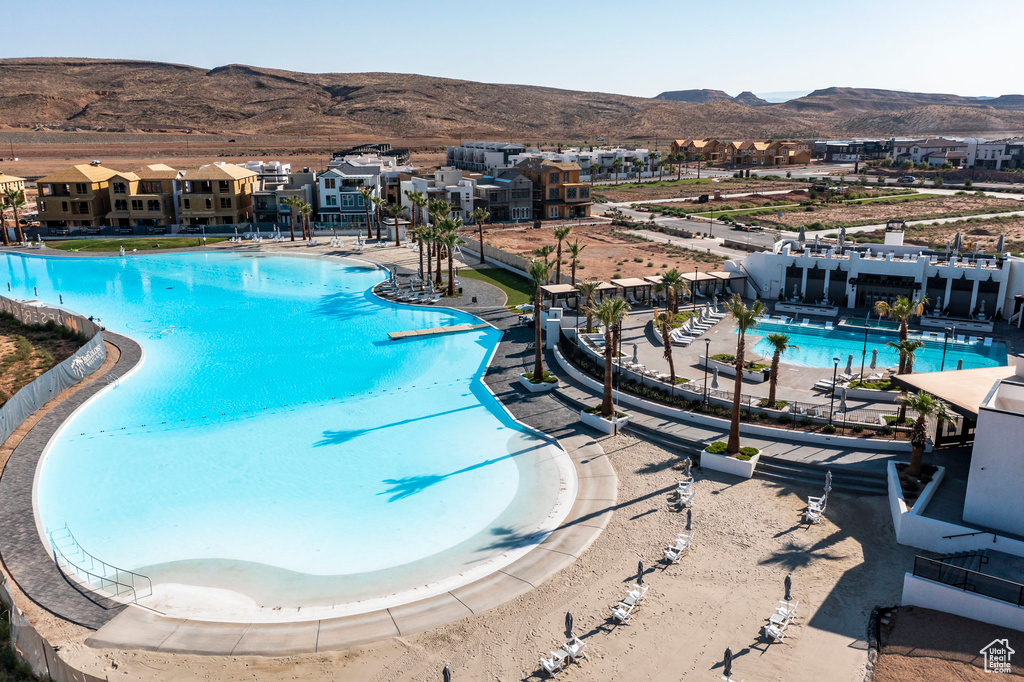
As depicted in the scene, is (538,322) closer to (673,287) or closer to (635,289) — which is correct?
(673,287)

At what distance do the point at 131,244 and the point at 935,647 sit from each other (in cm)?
8050

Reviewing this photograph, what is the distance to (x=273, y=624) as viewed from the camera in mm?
19281

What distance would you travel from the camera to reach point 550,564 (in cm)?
2169

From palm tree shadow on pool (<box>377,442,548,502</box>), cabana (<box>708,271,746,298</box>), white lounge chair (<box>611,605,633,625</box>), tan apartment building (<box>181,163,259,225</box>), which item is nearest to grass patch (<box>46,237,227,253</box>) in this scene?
tan apartment building (<box>181,163,259,225</box>)

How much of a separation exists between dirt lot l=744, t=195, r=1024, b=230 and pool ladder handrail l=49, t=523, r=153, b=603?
77463 millimetres

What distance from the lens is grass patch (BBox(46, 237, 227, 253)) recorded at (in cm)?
7444

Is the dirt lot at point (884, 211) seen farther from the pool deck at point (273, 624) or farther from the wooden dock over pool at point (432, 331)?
the pool deck at point (273, 624)

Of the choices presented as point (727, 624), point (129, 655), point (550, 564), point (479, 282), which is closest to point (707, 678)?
point (727, 624)

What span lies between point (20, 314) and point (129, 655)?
39.5 m

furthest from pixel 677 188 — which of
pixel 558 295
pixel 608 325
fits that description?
pixel 608 325

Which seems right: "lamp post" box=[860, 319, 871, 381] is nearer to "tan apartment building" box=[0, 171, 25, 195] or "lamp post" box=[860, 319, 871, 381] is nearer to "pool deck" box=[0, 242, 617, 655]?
"pool deck" box=[0, 242, 617, 655]

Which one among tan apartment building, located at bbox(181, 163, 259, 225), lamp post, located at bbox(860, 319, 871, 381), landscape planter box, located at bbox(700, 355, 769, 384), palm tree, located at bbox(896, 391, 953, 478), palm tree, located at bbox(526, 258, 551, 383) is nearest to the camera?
palm tree, located at bbox(896, 391, 953, 478)

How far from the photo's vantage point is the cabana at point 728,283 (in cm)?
5125

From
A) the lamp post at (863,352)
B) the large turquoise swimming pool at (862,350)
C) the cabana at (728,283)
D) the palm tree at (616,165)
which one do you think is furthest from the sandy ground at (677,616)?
the palm tree at (616,165)
